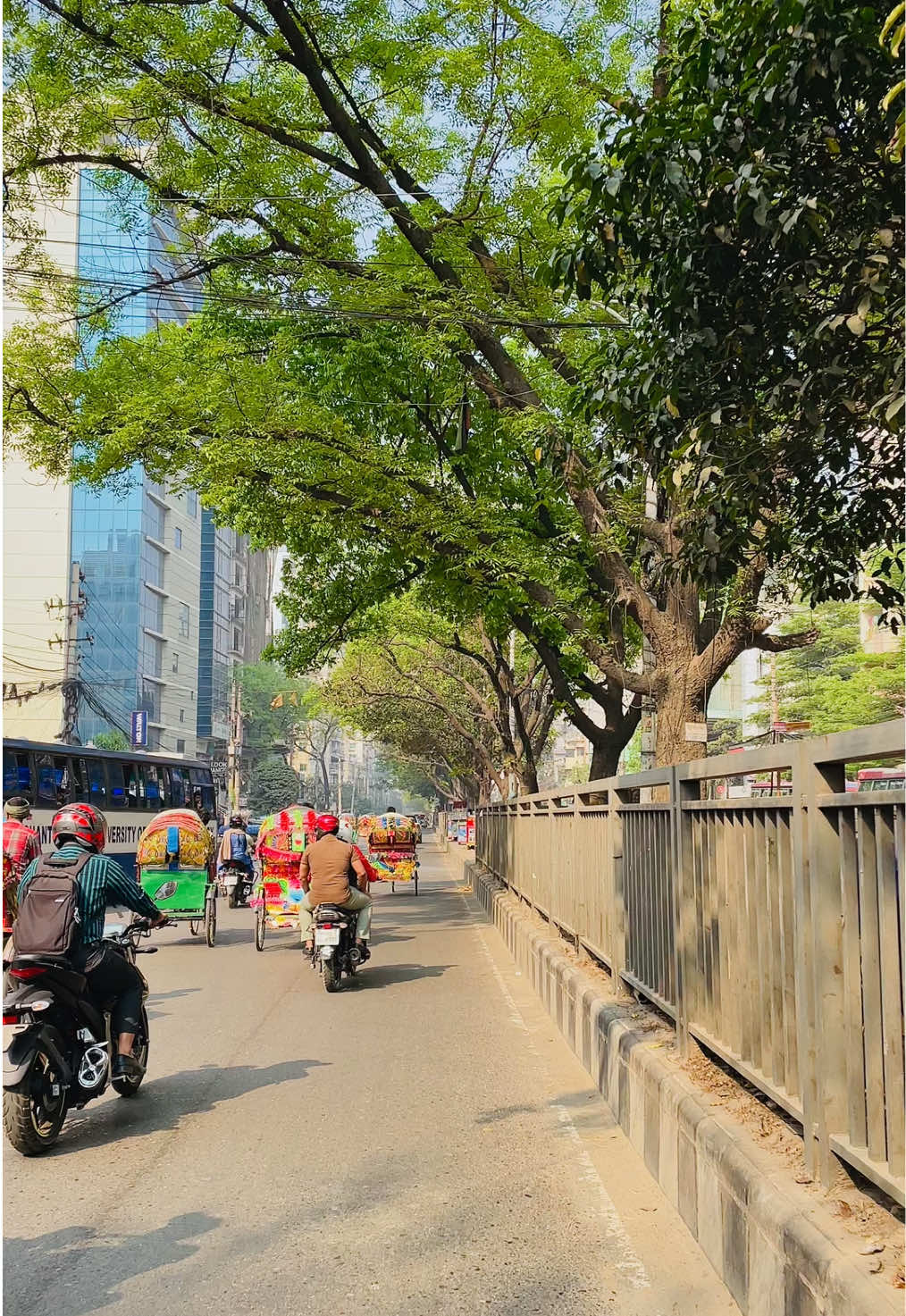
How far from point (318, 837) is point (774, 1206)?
8.88 meters

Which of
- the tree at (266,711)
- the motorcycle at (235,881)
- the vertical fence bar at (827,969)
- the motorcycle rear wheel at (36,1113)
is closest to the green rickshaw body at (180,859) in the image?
the motorcycle at (235,881)

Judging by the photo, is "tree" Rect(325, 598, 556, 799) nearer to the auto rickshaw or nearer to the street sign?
the auto rickshaw

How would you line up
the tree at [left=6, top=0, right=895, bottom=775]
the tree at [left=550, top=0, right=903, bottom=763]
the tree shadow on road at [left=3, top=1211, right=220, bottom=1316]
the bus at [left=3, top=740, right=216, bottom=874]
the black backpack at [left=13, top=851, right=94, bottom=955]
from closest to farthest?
1. the tree shadow on road at [left=3, top=1211, right=220, bottom=1316]
2. the tree at [left=550, top=0, right=903, bottom=763]
3. the black backpack at [left=13, top=851, right=94, bottom=955]
4. the tree at [left=6, top=0, right=895, bottom=775]
5. the bus at [left=3, top=740, right=216, bottom=874]

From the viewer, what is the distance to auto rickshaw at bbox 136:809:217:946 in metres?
14.9

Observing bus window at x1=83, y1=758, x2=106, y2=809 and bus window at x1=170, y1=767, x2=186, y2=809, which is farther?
bus window at x1=170, y1=767, x2=186, y2=809

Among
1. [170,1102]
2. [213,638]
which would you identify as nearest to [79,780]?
[170,1102]

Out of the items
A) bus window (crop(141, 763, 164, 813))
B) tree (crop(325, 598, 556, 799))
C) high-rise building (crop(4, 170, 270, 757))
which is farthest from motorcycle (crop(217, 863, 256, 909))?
high-rise building (crop(4, 170, 270, 757))

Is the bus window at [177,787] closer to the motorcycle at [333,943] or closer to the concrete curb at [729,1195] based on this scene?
the motorcycle at [333,943]

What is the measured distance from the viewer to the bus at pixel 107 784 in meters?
26.9

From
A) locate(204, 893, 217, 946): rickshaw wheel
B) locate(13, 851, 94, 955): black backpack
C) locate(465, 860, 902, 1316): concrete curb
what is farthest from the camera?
locate(204, 893, 217, 946): rickshaw wheel

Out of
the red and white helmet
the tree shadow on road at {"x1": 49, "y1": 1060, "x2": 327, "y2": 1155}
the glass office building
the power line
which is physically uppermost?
A: the glass office building

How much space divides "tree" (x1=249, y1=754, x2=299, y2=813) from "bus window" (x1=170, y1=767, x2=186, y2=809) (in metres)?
56.8

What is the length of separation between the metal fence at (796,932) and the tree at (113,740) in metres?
60.2

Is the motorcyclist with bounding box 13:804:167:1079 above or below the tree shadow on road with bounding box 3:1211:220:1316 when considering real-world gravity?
above
